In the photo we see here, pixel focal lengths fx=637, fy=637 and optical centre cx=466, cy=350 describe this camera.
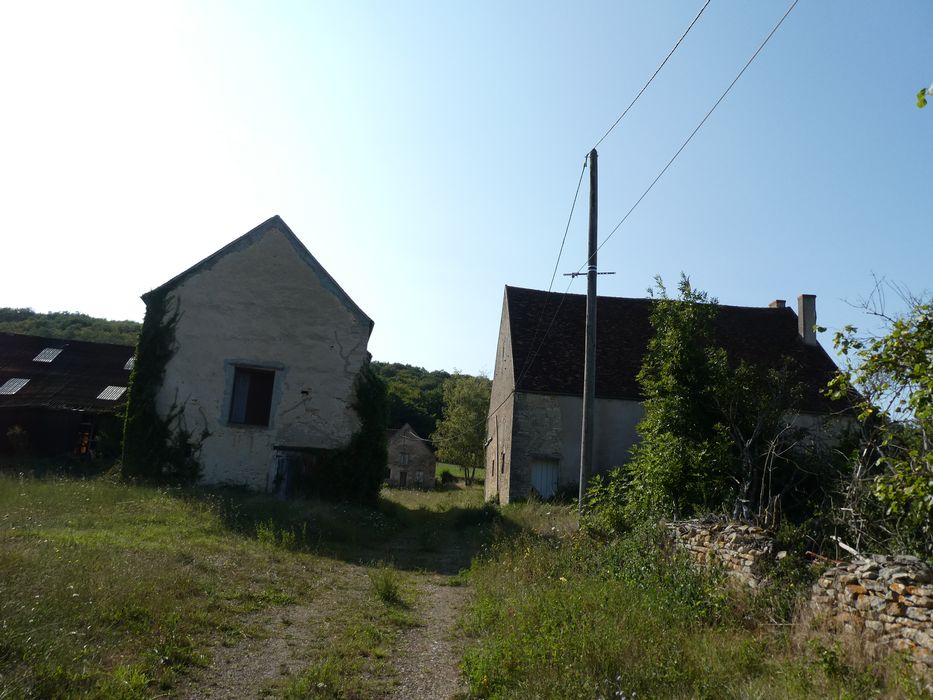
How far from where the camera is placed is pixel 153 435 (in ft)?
59.2

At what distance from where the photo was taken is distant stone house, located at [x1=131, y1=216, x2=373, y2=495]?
18.4 m

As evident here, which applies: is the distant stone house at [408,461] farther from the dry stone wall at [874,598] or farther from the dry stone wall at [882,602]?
the dry stone wall at [882,602]

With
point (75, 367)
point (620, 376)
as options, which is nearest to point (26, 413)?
point (75, 367)

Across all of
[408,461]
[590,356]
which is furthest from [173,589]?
[408,461]

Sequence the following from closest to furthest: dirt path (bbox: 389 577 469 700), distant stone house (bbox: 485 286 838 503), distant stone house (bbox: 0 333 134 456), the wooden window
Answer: dirt path (bbox: 389 577 469 700), the wooden window, distant stone house (bbox: 485 286 838 503), distant stone house (bbox: 0 333 134 456)

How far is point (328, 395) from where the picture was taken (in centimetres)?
1897

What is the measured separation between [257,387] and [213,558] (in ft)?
32.8

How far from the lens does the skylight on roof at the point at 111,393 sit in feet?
79.2

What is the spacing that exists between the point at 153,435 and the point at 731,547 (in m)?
15.9

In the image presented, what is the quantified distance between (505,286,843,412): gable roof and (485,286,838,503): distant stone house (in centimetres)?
4

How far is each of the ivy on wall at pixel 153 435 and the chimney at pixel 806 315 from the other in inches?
887

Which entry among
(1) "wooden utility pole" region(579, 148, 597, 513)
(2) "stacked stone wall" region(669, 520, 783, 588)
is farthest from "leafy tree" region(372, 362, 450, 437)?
(2) "stacked stone wall" region(669, 520, 783, 588)

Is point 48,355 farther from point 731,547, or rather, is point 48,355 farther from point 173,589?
point 731,547

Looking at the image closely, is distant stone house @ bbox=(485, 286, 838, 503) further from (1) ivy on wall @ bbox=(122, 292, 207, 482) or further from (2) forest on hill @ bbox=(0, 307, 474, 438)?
(2) forest on hill @ bbox=(0, 307, 474, 438)
